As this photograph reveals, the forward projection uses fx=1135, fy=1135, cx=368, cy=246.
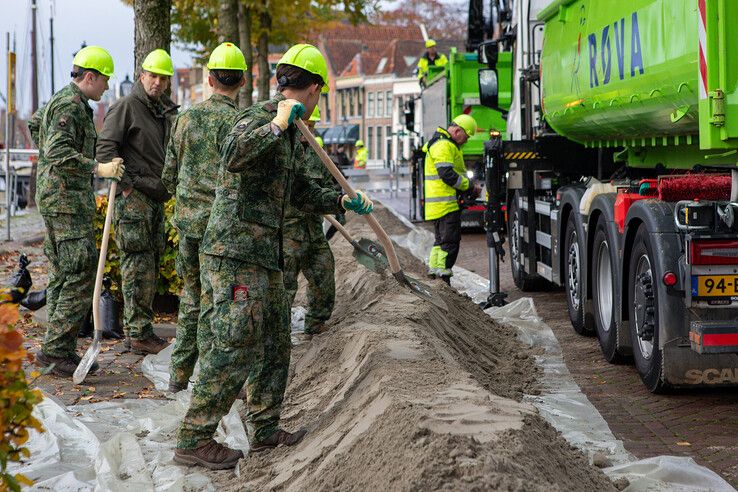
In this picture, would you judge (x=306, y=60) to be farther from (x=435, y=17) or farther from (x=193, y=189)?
(x=435, y=17)

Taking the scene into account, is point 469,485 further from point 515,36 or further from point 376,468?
point 515,36

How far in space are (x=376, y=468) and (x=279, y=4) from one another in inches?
774

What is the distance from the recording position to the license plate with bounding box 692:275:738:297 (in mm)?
6902

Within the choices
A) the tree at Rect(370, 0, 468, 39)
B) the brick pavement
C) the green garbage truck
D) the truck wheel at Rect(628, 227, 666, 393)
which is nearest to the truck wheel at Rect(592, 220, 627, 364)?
the green garbage truck

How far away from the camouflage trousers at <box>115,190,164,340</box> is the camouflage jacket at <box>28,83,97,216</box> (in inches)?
23.6

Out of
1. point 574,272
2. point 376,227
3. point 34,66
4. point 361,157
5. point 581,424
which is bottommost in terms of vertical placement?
point 581,424

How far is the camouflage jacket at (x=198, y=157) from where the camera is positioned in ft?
24.7

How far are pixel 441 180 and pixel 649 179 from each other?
444 centimetres

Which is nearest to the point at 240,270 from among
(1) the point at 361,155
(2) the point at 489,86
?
(2) the point at 489,86

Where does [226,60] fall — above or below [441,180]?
above

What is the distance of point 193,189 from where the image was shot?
7.62 meters

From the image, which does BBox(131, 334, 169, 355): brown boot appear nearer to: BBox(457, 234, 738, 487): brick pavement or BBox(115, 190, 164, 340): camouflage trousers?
BBox(115, 190, 164, 340): camouflage trousers

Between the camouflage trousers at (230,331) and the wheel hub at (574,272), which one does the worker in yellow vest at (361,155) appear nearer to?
the wheel hub at (574,272)

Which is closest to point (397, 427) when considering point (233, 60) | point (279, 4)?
point (233, 60)
